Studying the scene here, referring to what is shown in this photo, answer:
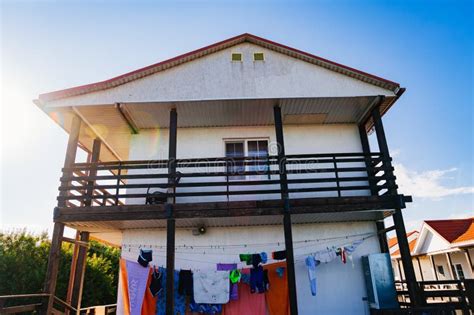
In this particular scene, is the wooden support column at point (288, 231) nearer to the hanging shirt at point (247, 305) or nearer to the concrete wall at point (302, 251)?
the hanging shirt at point (247, 305)

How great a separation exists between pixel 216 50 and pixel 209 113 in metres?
1.99

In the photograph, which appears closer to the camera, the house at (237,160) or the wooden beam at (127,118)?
the house at (237,160)

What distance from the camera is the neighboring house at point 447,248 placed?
17688mm

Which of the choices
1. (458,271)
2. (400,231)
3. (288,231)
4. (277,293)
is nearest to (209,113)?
(288,231)

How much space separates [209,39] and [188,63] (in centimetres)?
123

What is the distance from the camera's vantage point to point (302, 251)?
901cm

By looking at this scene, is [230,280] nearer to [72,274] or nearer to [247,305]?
[247,305]

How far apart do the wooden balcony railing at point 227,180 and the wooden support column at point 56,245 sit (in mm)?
337

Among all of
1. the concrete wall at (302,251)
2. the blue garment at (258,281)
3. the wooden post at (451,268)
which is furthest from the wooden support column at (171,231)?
the wooden post at (451,268)

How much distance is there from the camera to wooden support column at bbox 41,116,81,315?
7.02 m

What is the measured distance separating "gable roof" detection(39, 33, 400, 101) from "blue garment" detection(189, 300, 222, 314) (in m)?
6.54

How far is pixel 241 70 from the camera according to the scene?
917 centimetres

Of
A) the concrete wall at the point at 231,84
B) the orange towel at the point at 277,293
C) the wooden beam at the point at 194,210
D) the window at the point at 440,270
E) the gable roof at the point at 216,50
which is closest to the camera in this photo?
the wooden beam at the point at 194,210

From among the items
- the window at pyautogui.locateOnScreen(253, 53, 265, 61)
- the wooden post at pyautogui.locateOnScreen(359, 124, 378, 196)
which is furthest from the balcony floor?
the window at pyautogui.locateOnScreen(253, 53, 265, 61)
